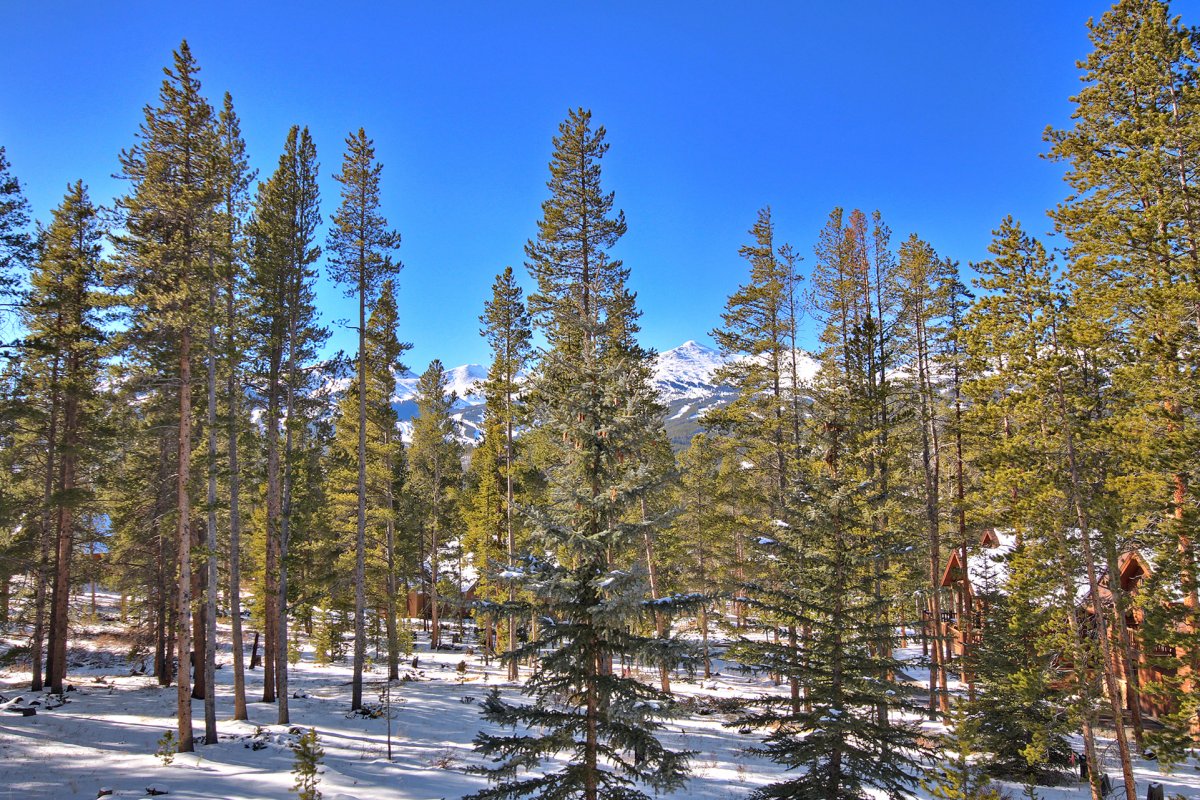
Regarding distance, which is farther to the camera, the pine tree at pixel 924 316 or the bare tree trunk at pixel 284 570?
the pine tree at pixel 924 316

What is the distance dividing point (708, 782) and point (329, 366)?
1705cm

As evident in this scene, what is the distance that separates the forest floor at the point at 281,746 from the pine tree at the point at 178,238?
1.92m

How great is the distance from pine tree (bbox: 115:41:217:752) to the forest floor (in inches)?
75.8

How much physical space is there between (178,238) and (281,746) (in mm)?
13210

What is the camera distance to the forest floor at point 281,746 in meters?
12.0

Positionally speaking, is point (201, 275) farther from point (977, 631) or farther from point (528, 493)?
point (977, 631)

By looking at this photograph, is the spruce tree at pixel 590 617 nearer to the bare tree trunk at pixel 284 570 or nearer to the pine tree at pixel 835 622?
the pine tree at pixel 835 622

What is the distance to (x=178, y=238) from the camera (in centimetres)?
1433

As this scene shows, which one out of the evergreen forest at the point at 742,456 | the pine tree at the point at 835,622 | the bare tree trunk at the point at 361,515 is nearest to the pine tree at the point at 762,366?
the evergreen forest at the point at 742,456

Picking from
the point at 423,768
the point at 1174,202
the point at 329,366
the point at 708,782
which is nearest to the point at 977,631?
the point at 708,782

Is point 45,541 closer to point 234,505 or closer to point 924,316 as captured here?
point 234,505

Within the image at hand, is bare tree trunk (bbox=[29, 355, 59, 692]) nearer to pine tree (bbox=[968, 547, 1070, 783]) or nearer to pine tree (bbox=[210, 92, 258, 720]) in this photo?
pine tree (bbox=[210, 92, 258, 720])

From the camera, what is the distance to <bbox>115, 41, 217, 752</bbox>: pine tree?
13875mm

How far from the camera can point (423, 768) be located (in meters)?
14.5
